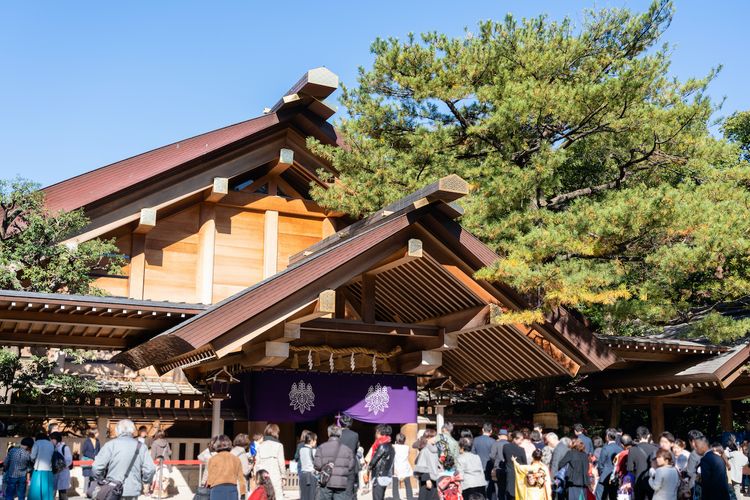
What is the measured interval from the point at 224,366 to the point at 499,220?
5.76 metres

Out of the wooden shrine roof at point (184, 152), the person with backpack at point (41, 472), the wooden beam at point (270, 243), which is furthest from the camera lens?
the wooden beam at point (270, 243)

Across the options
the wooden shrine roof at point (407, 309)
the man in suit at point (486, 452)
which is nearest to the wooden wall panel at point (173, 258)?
the wooden shrine roof at point (407, 309)

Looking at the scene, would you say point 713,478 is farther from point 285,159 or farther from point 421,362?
point 285,159

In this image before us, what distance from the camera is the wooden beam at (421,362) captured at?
1449 cm

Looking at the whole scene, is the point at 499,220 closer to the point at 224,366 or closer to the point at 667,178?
the point at 224,366

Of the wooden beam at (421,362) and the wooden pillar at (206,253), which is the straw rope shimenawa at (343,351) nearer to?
the wooden beam at (421,362)

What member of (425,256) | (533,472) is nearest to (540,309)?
(425,256)

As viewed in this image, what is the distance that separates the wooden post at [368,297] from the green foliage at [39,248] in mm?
5034

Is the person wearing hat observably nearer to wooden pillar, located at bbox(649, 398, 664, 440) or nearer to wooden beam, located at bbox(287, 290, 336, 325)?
wooden beam, located at bbox(287, 290, 336, 325)

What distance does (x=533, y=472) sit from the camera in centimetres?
1028

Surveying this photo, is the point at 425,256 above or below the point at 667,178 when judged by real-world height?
below

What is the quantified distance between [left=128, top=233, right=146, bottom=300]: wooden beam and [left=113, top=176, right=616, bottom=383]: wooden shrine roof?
7.18ft

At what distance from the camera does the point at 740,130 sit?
2992cm

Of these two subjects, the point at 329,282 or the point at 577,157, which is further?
the point at 577,157
